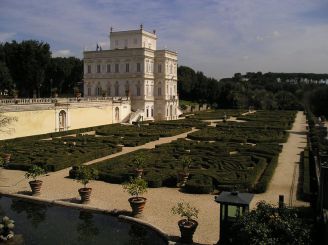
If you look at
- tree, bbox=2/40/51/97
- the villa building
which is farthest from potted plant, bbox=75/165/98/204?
tree, bbox=2/40/51/97

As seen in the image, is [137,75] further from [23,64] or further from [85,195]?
[85,195]

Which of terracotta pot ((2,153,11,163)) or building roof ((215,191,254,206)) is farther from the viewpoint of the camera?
terracotta pot ((2,153,11,163))

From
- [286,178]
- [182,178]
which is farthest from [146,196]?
[286,178]

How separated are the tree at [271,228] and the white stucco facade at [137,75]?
46459 millimetres

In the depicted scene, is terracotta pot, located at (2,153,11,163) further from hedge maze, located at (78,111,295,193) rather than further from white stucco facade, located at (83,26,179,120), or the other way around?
white stucco facade, located at (83,26,179,120)

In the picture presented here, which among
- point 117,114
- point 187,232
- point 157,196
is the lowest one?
point 157,196

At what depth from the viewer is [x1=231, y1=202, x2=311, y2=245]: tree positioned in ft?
33.2

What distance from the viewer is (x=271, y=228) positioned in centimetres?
1047

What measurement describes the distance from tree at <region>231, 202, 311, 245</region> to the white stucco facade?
46.5 meters

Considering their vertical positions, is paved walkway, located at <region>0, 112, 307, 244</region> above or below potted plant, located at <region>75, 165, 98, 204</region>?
below

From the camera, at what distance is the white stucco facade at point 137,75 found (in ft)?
190

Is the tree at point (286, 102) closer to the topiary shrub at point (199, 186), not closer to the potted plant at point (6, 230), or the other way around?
the topiary shrub at point (199, 186)

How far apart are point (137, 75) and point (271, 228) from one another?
160 feet

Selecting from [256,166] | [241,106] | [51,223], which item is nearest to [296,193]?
[256,166]
